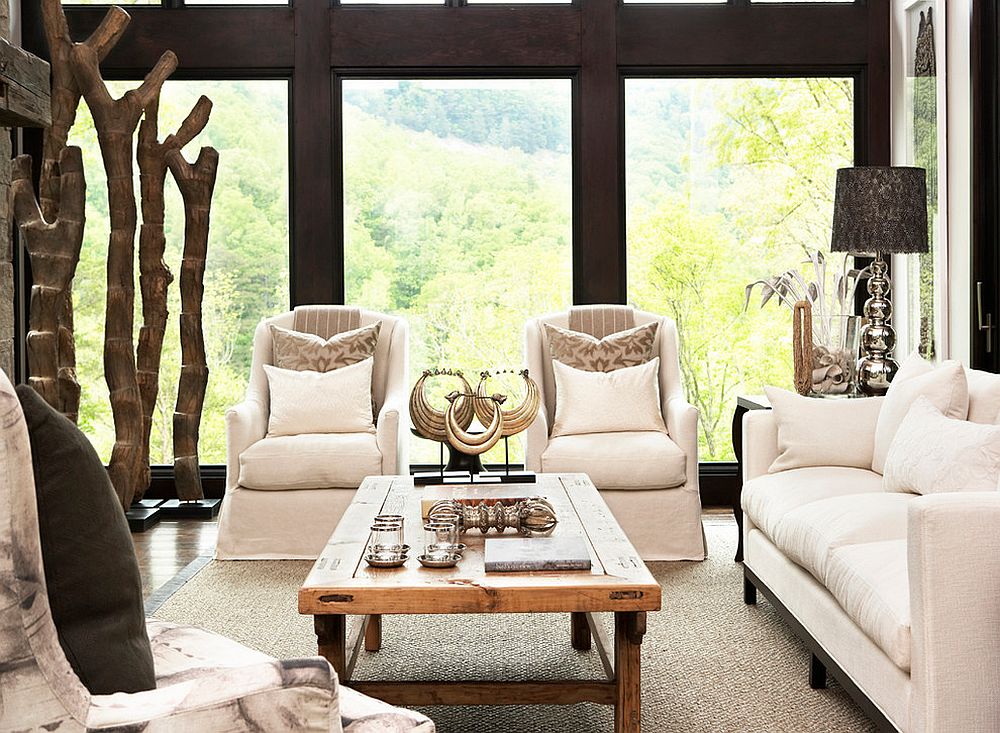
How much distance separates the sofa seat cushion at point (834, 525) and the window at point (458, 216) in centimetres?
292

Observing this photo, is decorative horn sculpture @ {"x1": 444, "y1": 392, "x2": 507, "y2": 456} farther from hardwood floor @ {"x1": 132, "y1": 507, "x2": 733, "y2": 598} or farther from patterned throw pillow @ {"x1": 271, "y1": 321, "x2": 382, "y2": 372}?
patterned throw pillow @ {"x1": 271, "y1": 321, "x2": 382, "y2": 372}

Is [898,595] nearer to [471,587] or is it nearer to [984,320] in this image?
[471,587]

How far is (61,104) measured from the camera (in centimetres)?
512

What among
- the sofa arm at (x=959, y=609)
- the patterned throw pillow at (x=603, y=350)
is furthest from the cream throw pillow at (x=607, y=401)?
the sofa arm at (x=959, y=609)

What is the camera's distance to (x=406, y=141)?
19.3ft

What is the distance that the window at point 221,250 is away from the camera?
5.84 metres

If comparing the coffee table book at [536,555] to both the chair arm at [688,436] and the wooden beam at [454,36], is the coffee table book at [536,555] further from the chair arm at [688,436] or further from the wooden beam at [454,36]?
the wooden beam at [454,36]

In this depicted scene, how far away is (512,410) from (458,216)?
8.33 feet

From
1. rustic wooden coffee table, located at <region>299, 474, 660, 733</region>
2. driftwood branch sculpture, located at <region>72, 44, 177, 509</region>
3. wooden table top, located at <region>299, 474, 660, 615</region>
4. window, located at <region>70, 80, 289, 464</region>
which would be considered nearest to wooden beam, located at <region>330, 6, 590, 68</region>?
window, located at <region>70, 80, 289, 464</region>

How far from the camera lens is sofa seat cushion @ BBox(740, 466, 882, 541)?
329 cm

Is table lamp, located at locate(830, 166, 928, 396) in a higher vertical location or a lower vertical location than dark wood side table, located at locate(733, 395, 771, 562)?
higher

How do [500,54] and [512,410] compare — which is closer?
[512,410]

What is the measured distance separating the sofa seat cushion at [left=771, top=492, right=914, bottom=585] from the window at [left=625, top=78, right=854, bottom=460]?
2.68 meters

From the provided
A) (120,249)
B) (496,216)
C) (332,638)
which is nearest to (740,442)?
(496,216)
